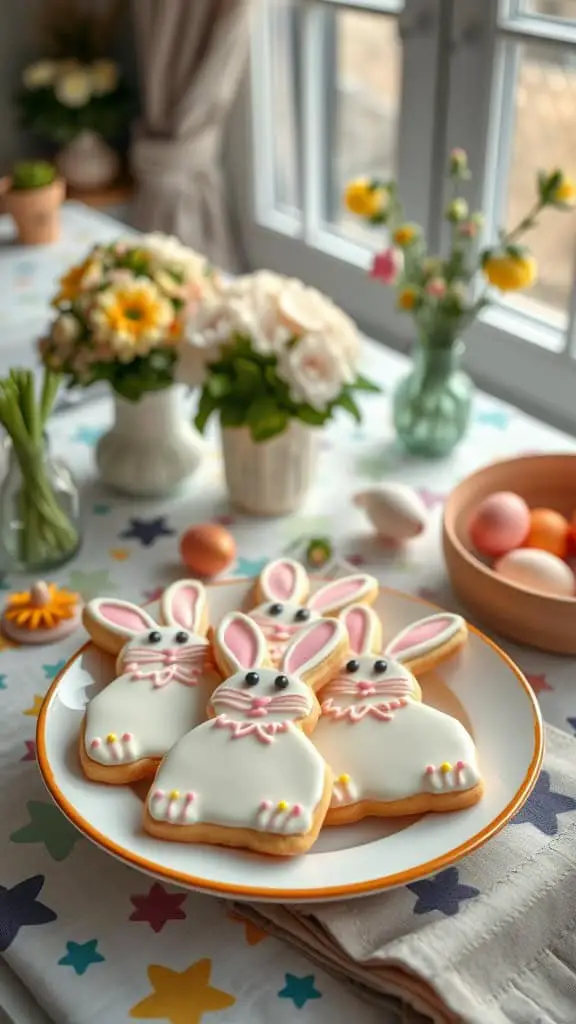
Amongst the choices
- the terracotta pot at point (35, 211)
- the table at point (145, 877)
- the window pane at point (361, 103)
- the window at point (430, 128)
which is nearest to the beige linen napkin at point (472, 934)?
the table at point (145, 877)

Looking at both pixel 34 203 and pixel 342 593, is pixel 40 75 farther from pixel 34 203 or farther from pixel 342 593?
pixel 342 593

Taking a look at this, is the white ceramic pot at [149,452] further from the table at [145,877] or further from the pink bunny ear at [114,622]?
the pink bunny ear at [114,622]

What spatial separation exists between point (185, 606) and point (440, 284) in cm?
46

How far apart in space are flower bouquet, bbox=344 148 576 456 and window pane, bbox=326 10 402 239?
1.89ft

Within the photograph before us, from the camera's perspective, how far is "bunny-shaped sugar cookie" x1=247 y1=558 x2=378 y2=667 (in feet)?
2.79

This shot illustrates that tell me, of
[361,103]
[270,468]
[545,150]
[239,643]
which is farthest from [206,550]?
[361,103]

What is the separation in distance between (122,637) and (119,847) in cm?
19

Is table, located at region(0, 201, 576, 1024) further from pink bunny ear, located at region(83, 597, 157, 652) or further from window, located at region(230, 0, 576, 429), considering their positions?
window, located at region(230, 0, 576, 429)

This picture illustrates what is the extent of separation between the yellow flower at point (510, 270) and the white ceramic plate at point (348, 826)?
41 centimetres

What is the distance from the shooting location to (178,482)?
3.87 feet

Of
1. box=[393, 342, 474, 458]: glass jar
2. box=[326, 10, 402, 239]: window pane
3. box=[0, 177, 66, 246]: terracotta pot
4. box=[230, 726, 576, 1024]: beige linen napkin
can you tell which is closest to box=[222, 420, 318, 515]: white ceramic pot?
box=[393, 342, 474, 458]: glass jar

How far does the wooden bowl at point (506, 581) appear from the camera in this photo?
35.6 inches

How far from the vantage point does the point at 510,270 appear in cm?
108

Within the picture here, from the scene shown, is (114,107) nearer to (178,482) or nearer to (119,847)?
(178,482)
